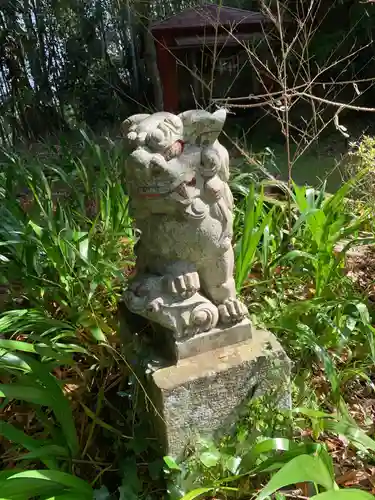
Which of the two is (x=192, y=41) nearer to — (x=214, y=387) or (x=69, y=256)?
(x=69, y=256)

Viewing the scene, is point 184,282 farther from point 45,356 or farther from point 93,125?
point 93,125

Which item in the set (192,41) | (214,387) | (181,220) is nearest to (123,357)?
(214,387)

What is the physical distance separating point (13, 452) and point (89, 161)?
71.6 inches

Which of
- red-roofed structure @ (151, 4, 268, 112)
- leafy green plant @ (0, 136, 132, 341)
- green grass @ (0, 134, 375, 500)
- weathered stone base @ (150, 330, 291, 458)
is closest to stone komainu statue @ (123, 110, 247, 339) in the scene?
weathered stone base @ (150, 330, 291, 458)

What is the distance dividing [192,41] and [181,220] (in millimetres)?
4077

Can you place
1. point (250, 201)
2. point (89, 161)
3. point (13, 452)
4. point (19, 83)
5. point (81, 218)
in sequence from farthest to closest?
1. point (19, 83)
2. point (89, 161)
3. point (81, 218)
4. point (250, 201)
5. point (13, 452)

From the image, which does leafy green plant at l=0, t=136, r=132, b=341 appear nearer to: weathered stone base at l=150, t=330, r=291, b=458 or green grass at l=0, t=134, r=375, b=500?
green grass at l=0, t=134, r=375, b=500

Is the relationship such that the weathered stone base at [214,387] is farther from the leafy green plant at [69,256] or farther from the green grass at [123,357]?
the leafy green plant at [69,256]

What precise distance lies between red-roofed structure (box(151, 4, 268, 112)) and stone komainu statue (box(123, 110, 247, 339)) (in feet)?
10.5

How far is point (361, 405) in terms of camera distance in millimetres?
1851

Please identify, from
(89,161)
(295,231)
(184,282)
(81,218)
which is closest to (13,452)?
(184,282)

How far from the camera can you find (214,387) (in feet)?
4.83

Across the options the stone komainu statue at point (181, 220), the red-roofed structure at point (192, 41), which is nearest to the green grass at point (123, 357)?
the stone komainu statue at point (181, 220)

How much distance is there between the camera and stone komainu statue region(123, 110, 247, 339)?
1292 mm
